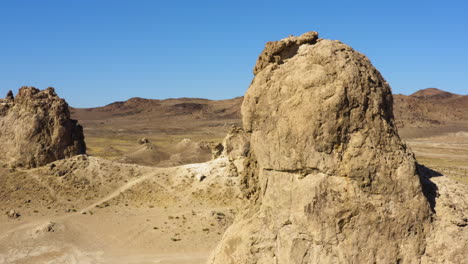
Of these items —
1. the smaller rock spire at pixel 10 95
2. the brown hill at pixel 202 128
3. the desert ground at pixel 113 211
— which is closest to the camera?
the desert ground at pixel 113 211

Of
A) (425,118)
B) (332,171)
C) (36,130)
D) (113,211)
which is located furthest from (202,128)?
(332,171)

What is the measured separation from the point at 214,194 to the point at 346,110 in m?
19.3

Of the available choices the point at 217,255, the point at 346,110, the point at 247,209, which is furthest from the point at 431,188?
the point at 217,255

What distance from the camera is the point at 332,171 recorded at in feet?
31.9

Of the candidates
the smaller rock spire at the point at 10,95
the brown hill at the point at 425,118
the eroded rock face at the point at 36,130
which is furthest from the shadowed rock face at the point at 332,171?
the brown hill at the point at 425,118

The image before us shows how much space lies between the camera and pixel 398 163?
9539 millimetres

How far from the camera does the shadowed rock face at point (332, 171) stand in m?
9.35

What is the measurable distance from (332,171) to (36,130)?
27203mm

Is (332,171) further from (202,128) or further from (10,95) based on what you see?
(202,128)

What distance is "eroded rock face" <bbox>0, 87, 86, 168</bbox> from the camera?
101 ft

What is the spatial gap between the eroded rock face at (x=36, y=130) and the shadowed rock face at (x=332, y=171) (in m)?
24.5

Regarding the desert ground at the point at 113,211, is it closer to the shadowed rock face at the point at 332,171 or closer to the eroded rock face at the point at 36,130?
the eroded rock face at the point at 36,130

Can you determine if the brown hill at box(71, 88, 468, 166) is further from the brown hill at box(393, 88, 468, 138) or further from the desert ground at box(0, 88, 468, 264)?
the desert ground at box(0, 88, 468, 264)

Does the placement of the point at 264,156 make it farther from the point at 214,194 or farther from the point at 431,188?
the point at 214,194
